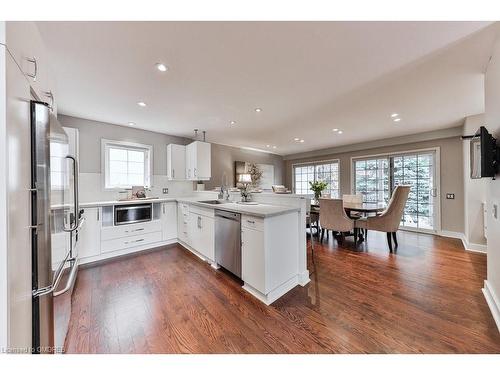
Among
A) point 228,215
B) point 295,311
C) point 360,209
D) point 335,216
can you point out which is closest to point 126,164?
point 228,215

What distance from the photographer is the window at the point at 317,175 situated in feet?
20.6

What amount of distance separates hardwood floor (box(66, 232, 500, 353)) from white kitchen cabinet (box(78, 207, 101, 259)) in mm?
289

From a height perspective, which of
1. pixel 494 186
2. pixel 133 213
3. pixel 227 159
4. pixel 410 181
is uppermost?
pixel 227 159

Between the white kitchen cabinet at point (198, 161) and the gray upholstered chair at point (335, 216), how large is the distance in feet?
8.01

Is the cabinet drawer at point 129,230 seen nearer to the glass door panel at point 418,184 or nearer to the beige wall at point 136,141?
the beige wall at point 136,141

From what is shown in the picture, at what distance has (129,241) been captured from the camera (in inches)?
128

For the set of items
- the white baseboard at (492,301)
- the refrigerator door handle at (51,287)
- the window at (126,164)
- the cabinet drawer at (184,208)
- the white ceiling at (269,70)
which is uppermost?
the white ceiling at (269,70)

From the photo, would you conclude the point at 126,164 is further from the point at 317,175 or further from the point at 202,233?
the point at 317,175

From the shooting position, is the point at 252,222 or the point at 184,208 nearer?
the point at 252,222

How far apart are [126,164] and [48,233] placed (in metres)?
3.17

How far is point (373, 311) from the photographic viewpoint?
1.77 m

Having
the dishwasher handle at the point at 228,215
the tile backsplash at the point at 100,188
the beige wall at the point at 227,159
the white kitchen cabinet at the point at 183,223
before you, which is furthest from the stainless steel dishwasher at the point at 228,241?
the beige wall at the point at 227,159
